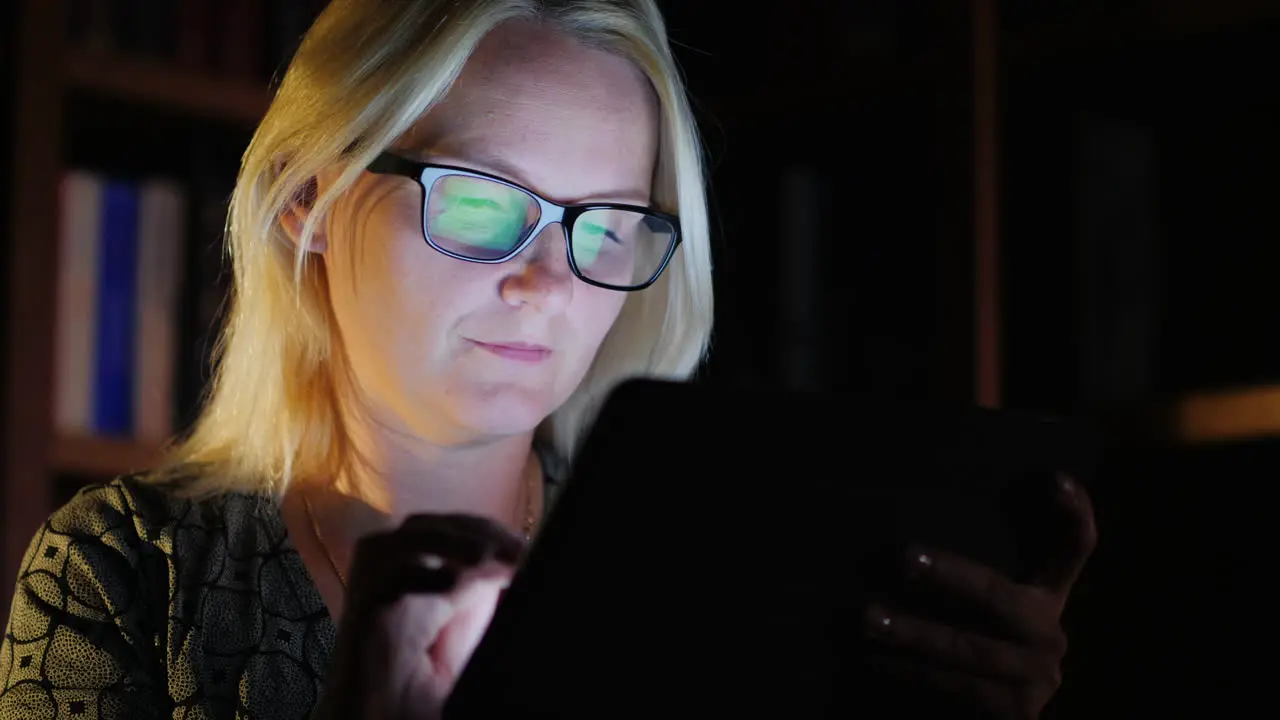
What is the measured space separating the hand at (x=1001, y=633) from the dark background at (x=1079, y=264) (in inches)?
25.6

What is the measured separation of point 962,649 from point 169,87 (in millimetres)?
1306

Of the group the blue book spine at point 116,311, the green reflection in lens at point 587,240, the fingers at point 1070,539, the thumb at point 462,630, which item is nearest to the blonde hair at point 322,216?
the green reflection in lens at point 587,240

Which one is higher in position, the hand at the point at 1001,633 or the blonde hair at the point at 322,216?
the blonde hair at the point at 322,216

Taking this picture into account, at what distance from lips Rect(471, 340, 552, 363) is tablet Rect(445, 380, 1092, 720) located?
317 mm


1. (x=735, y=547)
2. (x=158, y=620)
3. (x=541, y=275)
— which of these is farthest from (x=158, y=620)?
(x=735, y=547)

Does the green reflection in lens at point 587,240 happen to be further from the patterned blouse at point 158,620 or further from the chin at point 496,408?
the patterned blouse at point 158,620

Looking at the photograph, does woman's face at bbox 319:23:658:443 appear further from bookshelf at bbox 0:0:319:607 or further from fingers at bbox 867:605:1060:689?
bookshelf at bbox 0:0:319:607

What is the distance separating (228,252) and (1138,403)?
3.12ft

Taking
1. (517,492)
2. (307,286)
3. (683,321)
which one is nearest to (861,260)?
(683,321)

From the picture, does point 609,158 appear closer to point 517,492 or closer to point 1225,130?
point 517,492

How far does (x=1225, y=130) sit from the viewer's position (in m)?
1.60

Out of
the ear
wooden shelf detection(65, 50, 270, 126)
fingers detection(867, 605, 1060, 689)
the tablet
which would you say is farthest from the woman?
wooden shelf detection(65, 50, 270, 126)

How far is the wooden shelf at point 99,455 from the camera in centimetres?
170

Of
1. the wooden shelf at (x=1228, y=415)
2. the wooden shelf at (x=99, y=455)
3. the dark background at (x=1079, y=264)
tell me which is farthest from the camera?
the wooden shelf at (x=99, y=455)
